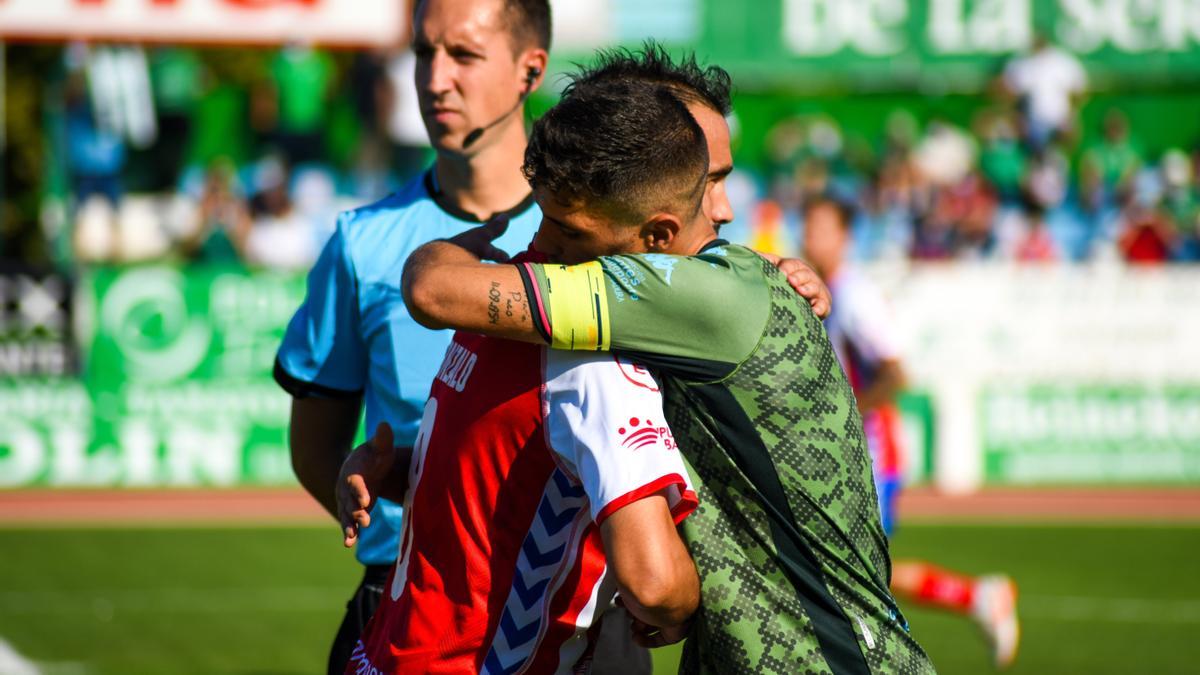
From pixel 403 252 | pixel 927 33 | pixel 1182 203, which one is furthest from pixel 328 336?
pixel 1182 203

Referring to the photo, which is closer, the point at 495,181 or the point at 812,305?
the point at 812,305

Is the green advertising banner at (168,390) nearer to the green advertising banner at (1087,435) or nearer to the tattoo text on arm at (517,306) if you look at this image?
the green advertising banner at (1087,435)

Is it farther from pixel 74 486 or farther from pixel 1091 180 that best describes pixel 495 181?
pixel 1091 180

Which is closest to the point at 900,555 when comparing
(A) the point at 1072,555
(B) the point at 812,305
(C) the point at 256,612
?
(A) the point at 1072,555

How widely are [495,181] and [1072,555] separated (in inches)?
344

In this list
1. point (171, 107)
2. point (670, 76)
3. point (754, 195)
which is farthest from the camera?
point (171, 107)

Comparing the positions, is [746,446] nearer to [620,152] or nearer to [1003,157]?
A: [620,152]

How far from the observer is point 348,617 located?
346 cm

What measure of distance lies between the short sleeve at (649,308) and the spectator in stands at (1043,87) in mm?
17117

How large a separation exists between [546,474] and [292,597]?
763 cm

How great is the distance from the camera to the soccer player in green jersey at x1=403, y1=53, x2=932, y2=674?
7.54 ft

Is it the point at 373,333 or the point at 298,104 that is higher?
the point at 298,104

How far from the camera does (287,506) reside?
1347 cm

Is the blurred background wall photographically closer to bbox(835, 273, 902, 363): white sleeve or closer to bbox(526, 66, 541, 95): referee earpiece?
bbox(835, 273, 902, 363): white sleeve
